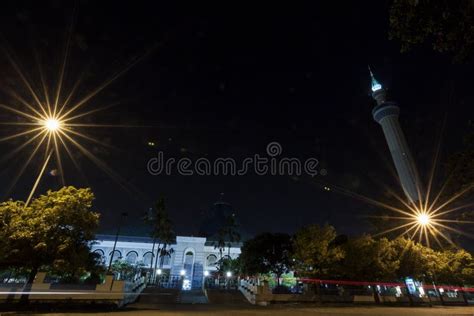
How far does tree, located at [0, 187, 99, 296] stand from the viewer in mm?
17719

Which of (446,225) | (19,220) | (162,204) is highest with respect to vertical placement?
(162,204)

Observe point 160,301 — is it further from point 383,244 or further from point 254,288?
point 383,244

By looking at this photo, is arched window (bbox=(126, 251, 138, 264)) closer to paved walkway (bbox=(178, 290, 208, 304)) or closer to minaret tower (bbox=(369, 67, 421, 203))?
paved walkway (bbox=(178, 290, 208, 304))

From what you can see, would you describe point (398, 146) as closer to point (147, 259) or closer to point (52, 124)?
point (147, 259)

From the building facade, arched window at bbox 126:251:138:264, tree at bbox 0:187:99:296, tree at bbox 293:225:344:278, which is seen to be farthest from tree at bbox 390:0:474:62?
arched window at bbox 126:251:138:264

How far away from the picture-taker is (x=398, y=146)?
89.9 meters

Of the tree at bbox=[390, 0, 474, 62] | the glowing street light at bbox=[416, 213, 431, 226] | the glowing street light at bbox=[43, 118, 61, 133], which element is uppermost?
the glowing street light at bbox=[416, 213, 431, 226]

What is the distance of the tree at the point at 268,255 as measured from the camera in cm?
4903

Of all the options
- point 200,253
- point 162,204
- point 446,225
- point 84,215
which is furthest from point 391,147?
point 84,215

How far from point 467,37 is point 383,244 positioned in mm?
31088

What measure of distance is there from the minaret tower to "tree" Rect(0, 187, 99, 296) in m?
86.9

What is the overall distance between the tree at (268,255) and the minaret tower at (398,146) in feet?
173

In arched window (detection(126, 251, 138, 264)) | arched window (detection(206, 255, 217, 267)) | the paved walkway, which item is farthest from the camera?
arched window (detection(206, 255, 217, 267))

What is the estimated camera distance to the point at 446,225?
141 ft
